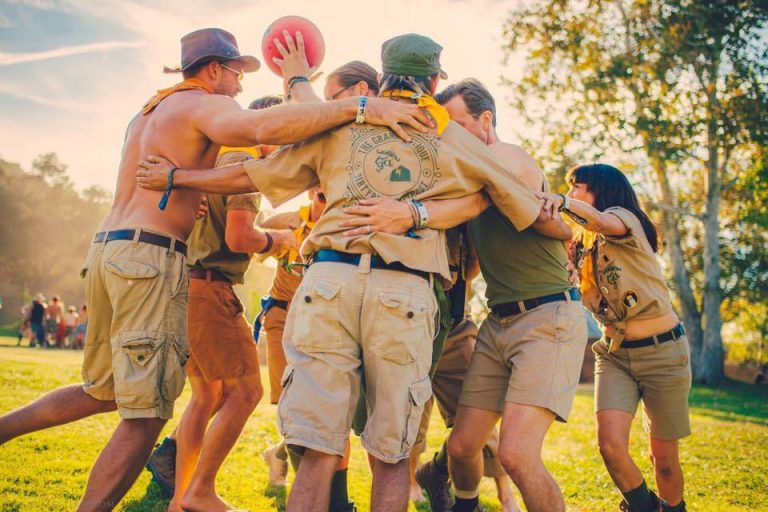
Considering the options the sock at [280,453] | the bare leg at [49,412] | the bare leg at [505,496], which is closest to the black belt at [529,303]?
the bare leg at [505,496]

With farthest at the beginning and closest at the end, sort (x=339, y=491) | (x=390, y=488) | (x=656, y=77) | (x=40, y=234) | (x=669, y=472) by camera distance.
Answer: (x=40, y=234)
(x=656, y=77)
(x=669, y=472)
(x=339, y=491)
(x=390, y=488)

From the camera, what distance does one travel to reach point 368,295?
3.03 metres

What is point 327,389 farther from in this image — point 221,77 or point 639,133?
point 639,133

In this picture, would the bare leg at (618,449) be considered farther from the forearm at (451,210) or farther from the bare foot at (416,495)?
the forearm at (451,210)

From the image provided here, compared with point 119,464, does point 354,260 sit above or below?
above

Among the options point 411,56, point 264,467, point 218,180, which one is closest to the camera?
point 411,56

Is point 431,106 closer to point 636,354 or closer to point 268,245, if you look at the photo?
point 268,245

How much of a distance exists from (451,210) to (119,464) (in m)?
2.16

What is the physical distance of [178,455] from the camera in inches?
186

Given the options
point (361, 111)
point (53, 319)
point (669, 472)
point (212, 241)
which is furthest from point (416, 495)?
point (53, 319)

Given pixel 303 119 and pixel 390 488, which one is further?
pixel 303 119

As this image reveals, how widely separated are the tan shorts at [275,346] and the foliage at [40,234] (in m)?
55.4

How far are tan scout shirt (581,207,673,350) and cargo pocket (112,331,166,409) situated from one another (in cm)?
314

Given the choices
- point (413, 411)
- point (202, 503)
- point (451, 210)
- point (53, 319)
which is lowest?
point (53, 319)
